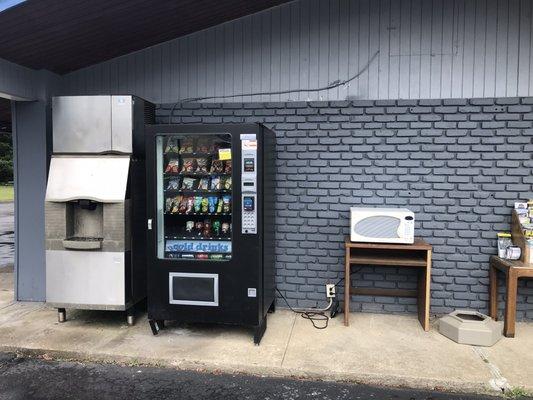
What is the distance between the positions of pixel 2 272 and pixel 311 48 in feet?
19.6

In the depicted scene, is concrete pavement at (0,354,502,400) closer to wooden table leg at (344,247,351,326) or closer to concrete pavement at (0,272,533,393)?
concrete pavement at (0,272,533,393)

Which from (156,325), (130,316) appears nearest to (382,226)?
(156,325)

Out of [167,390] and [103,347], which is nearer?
[167,390]

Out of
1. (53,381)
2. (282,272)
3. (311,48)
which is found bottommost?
(53,381)

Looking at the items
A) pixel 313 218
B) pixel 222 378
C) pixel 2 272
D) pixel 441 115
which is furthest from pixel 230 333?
pixel 2 272

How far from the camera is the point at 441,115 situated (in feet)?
16.4

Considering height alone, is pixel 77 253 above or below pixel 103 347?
above

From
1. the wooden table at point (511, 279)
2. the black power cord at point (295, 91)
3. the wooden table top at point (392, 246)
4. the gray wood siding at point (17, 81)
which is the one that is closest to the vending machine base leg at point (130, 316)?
the black power cord at point (295, 91)

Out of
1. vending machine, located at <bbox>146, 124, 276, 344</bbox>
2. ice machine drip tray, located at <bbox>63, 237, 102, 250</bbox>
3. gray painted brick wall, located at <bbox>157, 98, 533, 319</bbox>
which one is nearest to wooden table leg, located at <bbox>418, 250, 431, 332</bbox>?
gray painted brick wall, located at <bbox>157, 98, 533, 319</bbox>

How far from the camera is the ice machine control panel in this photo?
4.23m

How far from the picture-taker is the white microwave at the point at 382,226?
454cm

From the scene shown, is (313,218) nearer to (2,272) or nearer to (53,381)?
(53,381)

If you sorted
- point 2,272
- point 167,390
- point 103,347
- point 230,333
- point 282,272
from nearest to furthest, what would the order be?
1. point 167,390
2. point 103,347
3. point 230,333
4. point 282,272
5. point 2,272

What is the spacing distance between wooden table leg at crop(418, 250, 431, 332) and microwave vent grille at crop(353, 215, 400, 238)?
40 cm
